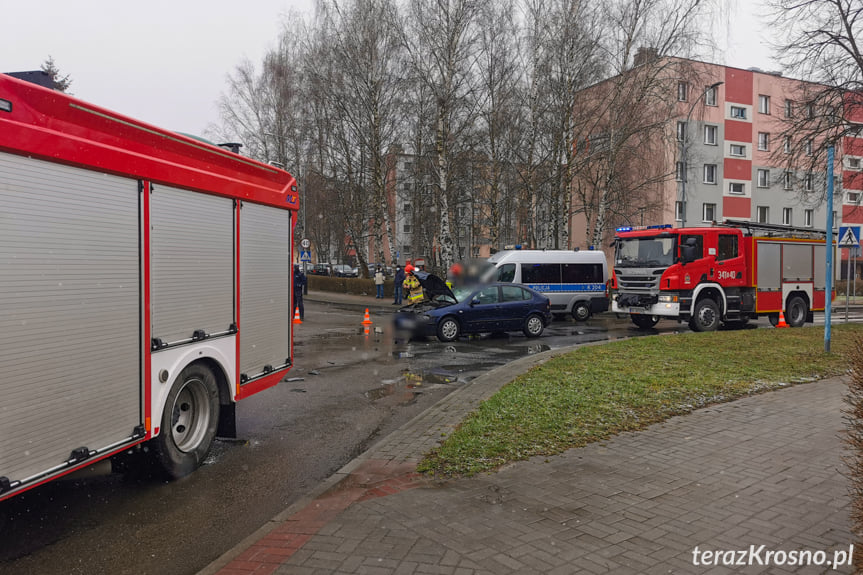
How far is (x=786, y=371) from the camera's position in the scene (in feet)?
31.8

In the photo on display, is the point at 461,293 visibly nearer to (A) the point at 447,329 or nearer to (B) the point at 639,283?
(A) the point at 447,329

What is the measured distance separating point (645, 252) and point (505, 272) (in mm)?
4626

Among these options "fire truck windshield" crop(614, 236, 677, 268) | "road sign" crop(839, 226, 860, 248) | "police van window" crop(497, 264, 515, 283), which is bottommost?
"police van window" crop(497, 264, 515, 283)

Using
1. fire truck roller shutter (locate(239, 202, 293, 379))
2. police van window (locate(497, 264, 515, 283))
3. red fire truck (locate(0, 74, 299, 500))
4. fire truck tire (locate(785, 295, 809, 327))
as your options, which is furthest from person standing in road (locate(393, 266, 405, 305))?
red fire truck (locate(0, 74, 299, 500))

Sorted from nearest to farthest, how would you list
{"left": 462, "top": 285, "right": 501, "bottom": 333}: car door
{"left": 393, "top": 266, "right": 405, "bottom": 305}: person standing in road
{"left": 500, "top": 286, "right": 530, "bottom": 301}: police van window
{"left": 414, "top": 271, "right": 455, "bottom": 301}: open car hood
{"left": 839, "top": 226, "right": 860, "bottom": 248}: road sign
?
{"left": 462, "top": 285, "right": 501, "bottom": 333}: car door, {"left": 500, "top": 286, "right": 530, "bottom": 301}: police van window, {"left": 414, "top": 271, "right": 455, "bottom": 301}: open car hood, {"left": 839, "top": 226, "right": 860, "bottom": 248}: road sign, {"left": 393, "top": 266, "right": 405, "bottom": 305}: person standing in road

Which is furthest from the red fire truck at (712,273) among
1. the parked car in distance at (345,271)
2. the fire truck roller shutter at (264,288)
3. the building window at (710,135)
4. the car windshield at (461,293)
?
the parked car in distance at (345,271)

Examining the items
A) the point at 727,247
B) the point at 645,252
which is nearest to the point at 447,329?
the point at 645,252

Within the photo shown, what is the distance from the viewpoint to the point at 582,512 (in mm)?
4230

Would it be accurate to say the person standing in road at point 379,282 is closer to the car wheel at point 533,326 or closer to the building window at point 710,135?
the car wheel at point 533,326

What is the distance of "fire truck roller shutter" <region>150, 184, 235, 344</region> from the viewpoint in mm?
4797

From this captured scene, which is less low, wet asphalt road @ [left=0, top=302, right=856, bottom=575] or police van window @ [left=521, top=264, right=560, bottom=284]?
police van window @ [left=521, top=264, right=560, bottom=284]

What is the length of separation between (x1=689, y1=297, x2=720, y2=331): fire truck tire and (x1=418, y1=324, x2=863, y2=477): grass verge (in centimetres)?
304

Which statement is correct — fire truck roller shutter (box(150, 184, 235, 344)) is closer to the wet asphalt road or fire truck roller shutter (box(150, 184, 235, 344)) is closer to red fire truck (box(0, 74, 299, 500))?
red fire truck (box(0, 74, 299, 500))

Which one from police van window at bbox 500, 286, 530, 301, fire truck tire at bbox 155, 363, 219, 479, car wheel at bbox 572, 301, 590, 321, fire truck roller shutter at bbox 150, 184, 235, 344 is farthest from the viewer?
car wheel at bbox 572, 301, 590, 321
